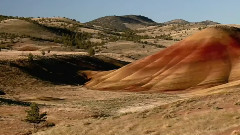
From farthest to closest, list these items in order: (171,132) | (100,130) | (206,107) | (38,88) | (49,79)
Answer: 1. (49,79)
2. (38,88)
3. (206,107)
4. (100,130)
5. (171,132)

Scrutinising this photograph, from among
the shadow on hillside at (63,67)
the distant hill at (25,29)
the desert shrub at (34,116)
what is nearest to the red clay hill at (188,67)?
the shadow on hillside at (63,67)

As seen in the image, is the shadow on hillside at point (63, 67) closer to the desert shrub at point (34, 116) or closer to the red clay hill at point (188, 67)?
the red clay hill at point (188, 67)

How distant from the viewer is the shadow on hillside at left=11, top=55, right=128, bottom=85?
7550 cm


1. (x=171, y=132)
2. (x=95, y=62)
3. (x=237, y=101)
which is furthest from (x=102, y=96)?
(x=95, y=62)

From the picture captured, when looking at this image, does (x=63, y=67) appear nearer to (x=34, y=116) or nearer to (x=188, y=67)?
(x=188, y=67)

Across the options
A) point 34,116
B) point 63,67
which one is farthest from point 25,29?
point 34,116

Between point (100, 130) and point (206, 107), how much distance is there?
9.06m

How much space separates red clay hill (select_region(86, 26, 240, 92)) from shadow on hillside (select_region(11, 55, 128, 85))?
1040 cm

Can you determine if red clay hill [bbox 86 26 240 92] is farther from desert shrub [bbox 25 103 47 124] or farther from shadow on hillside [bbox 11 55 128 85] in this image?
desert shrub [bbox 25 103 47 124]

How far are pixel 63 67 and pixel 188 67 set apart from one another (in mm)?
35641

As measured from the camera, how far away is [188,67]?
5912cm

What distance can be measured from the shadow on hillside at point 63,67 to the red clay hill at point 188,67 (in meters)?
10.4

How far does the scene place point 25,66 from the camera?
7694cm

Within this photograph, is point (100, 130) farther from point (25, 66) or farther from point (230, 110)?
point (25, 66)
